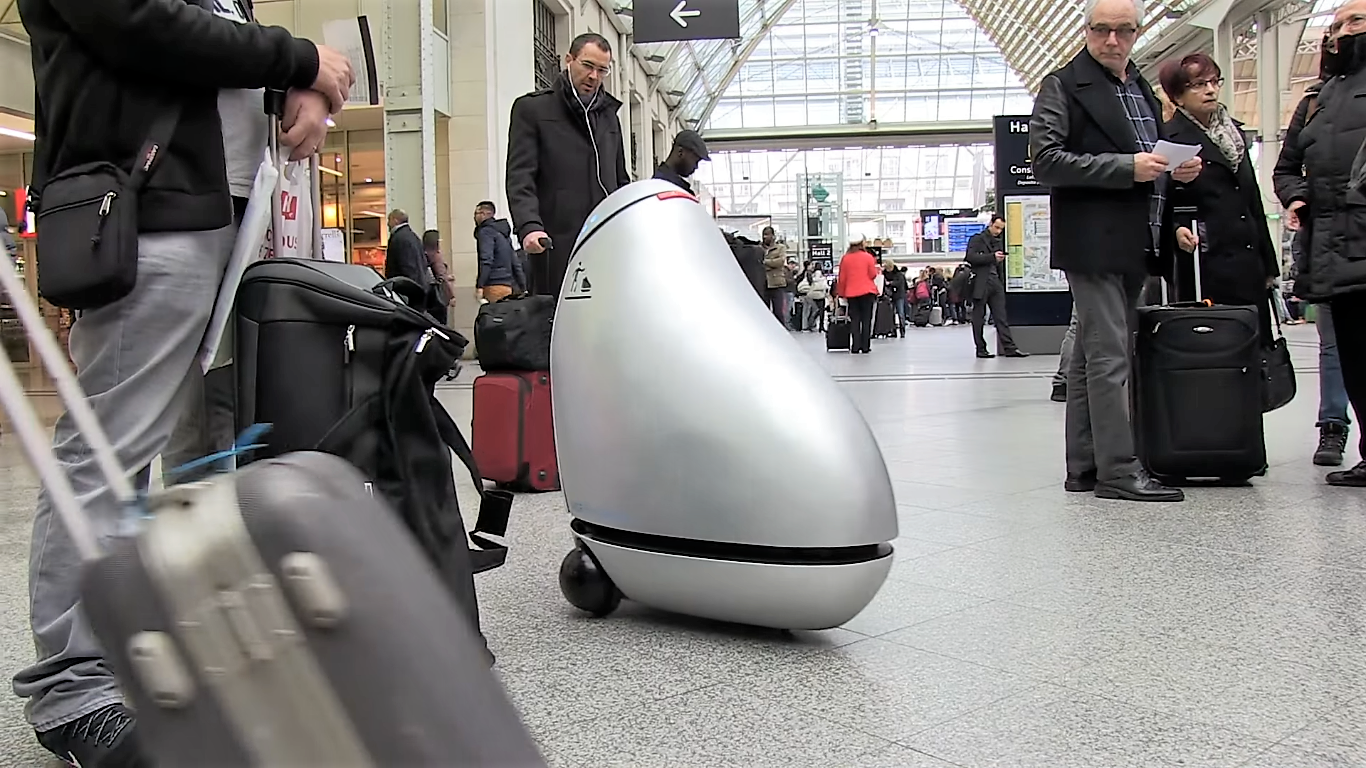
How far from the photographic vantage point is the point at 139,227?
1542mm

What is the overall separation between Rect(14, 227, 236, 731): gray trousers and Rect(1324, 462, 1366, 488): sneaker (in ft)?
12.5

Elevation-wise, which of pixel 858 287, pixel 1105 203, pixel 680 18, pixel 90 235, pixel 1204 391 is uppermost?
pixel 680 18

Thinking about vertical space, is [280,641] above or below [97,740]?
above

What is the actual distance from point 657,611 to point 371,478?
95 centimetres

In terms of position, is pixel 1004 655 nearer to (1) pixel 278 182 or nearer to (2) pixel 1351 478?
(1) pixel 278 182

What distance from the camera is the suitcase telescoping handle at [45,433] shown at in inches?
28.7

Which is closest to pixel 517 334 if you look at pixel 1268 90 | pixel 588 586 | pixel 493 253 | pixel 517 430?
pixel 517 430

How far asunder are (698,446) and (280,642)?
4.86ft

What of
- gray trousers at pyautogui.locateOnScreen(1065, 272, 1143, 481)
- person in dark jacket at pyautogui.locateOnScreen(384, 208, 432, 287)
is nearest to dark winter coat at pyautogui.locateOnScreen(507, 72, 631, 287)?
gray trousers at pyautogui.locateOnScreen(1065, 272, 1143, 481)

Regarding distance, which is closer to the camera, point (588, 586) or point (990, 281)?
point (588, 586)

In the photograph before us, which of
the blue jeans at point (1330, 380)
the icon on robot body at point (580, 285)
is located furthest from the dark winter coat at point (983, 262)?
the icon on robot body at point (580, 285)

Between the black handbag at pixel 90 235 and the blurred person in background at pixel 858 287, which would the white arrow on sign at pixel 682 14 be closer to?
the blurred person in background at pixel 858 287

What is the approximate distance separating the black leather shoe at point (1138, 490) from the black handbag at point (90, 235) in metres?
3.22

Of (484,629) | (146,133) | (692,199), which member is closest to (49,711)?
(146,133)
